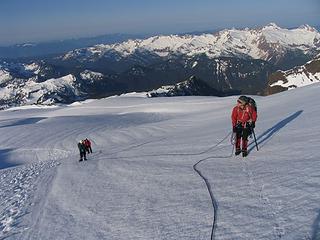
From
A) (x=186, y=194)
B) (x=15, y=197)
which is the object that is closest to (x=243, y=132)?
(x=186, y=194)

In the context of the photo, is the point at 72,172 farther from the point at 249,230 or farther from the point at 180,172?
the point at 249,230

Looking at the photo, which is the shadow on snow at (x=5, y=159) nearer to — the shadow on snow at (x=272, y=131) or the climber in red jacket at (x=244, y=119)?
the shadow on snow at (x=272, y=131)

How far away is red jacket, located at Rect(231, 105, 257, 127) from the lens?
604 inches

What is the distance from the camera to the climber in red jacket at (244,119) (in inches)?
604

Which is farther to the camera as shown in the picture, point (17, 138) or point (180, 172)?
point (17, 138)

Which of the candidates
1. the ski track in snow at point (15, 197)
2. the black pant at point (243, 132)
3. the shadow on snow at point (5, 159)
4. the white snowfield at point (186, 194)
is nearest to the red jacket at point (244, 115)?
the black pant at point (243, 132)

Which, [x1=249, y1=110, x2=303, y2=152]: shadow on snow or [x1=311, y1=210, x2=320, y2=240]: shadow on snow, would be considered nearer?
[x1=311, y1=210, x2=320, y2=240]: shadow on snow

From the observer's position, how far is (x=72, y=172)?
21.5m

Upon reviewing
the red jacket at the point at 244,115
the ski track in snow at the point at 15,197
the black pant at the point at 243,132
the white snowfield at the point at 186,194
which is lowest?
the ski track in snow at the point at 15,197

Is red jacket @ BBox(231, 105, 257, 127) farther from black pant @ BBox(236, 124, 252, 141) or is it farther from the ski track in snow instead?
the ski track in snow

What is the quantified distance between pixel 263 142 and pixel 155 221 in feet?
26.3

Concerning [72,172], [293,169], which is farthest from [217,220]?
[72,172]

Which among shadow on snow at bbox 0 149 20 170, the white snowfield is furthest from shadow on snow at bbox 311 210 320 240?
shadow on snow at bbox 0 149 20 170

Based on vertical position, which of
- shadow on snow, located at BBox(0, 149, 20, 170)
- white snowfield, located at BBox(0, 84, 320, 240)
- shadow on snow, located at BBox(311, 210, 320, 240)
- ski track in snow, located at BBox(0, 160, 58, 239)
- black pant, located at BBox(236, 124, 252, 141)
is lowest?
shadow on snow, located at BBox(0, 149, 20, 170)
